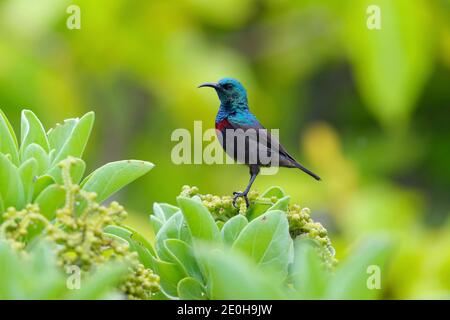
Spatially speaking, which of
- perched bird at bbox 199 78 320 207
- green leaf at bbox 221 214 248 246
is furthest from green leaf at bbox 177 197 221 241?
perched bird at bbox 199 78 320 207

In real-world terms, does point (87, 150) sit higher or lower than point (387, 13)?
lower

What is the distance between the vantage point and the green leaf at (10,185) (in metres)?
1.28

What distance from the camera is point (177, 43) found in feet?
13.9

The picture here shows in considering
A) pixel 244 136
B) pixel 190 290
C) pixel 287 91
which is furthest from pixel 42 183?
pixel 287 91

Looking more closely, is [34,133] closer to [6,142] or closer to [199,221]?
[6,142]

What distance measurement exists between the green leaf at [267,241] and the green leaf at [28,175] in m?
0.31

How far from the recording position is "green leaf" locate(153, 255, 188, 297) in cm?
138

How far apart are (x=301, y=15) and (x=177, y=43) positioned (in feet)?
2.96

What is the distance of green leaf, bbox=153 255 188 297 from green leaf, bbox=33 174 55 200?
0.21 meters

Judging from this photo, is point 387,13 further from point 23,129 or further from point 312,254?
point 312,254

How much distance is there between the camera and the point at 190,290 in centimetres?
133

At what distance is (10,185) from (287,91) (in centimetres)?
391

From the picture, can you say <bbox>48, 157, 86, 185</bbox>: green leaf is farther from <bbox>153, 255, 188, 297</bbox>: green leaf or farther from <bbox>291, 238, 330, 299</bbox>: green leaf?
<bbox>291, 238, 330, 299</bbox>: green leaf

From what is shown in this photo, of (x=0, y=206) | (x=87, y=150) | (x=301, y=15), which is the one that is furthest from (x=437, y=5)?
(x=0, y=206)
